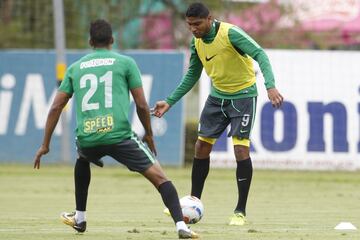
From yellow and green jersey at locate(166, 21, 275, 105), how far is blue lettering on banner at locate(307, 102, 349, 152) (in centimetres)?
981

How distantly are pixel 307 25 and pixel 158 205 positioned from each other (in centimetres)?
1542

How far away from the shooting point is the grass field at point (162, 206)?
11199 millimetres

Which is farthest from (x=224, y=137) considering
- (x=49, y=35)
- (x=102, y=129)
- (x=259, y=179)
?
(x=102, y=129)

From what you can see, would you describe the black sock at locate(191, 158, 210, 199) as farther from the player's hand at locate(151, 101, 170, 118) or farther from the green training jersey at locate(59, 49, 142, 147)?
the green training jersey at locate(59, 49, 142, 147)

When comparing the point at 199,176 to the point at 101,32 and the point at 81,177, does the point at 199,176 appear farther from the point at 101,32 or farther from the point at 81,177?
the point at 101,32

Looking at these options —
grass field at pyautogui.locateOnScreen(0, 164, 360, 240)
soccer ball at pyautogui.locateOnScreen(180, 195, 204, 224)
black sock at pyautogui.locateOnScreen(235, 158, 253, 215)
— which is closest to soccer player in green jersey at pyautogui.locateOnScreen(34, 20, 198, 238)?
grass field at pyautogui.locateOnScreen(0, 164, 360, 240)

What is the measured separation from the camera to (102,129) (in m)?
10.3

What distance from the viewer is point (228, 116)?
41.7 feet

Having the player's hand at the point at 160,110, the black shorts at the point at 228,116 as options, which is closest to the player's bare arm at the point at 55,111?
the player's hand at the point at 160,110

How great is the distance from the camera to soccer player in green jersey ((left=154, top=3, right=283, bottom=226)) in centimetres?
1222

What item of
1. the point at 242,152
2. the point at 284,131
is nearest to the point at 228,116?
the point at 242,152

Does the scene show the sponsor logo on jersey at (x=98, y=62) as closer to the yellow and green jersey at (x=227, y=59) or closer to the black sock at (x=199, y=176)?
the yellow and green jersey at (x=227, y=59)

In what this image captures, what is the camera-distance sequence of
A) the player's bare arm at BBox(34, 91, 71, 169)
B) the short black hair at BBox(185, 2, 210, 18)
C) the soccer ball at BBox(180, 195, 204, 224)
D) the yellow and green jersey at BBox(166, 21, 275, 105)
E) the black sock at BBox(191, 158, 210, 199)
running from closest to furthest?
the player's bare arm at BBox(34, 91, 71, 169) → the soccer ball at BBox(180, 195, 204, 224) → the short black hair at BBox(185, 2, 210, 18) → the yellow and green jersey at BBox(166, 21, 275, 105) → the black sock at BBox(191, 158, 210, 199)

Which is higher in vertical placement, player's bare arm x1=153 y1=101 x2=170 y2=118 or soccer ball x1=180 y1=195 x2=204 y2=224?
player's bare arm x1=153 y1=101 x2=170 y2=118
